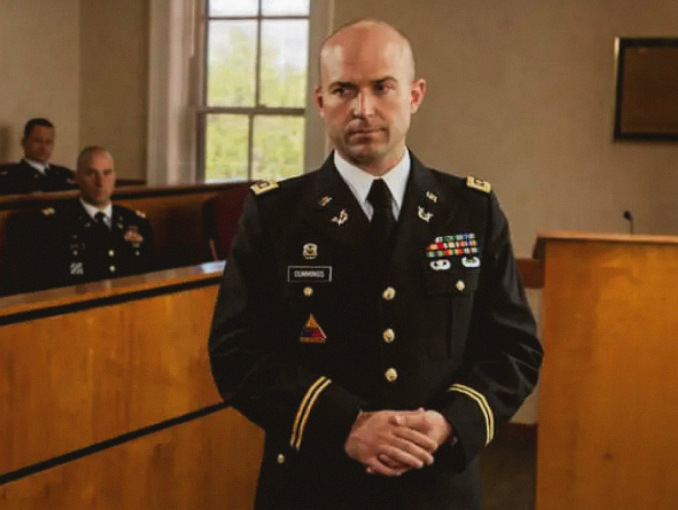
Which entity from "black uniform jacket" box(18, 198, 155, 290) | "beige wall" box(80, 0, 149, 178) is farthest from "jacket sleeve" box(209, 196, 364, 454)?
"beige wall" box(80, 0, 149, 178)

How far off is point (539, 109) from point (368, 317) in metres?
4.40

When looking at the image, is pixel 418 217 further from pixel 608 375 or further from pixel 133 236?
pixel 133 236

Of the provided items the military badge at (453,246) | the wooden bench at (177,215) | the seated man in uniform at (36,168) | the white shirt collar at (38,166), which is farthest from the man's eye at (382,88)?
the white shirt collar at (38,166)

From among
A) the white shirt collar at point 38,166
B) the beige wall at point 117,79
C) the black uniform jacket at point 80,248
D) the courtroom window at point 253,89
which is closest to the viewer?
the black uniform jacket at point 80,248

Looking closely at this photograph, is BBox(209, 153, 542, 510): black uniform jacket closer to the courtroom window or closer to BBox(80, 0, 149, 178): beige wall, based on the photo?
the courtroom window

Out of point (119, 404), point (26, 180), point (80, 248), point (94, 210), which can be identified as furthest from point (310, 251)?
point (26, 180)

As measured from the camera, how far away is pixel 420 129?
605 centimetres

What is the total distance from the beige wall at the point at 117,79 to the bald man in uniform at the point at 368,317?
572 cm

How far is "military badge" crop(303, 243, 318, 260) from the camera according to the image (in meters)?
1.63

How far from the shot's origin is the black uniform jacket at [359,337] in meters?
1.58

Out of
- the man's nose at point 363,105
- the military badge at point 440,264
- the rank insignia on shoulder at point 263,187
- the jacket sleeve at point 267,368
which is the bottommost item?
the jacket sleeve at point 267,368

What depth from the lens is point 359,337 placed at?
161cm

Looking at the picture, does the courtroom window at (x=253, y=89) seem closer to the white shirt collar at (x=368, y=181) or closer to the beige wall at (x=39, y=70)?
the beige wall at (x=39, y=70)

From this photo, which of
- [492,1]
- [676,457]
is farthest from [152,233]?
[676,457]
